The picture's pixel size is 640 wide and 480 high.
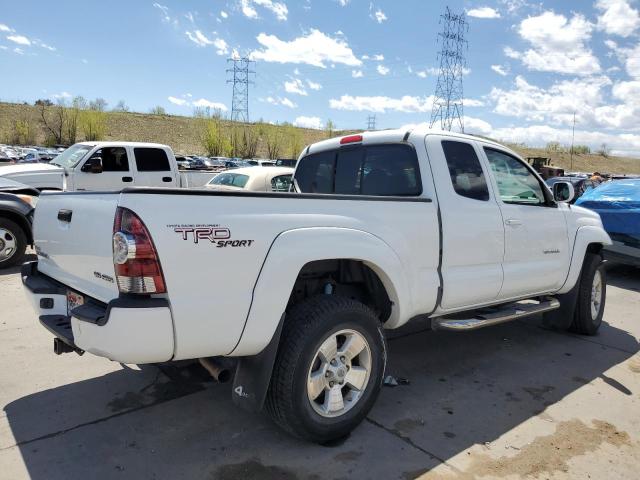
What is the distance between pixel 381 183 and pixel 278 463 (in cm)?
219

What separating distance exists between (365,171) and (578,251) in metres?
2.57

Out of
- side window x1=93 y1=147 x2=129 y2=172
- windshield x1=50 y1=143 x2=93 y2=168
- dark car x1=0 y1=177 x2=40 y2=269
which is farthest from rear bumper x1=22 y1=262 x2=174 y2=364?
windshield x1=50 y1=143 x2=93 y2=168

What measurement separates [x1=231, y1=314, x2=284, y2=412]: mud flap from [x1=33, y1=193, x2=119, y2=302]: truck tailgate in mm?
845

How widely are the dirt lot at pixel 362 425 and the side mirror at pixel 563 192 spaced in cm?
156

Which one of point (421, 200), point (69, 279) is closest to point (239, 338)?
point (69, 279)

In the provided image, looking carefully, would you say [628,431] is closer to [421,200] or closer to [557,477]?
[557,477]

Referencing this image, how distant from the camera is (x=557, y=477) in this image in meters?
2.92

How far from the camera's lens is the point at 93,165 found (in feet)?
34.9

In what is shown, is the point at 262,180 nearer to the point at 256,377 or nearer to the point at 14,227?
the point at 14,227

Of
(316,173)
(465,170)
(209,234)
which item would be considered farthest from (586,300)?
(209,234)

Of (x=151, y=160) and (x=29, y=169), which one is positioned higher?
(x=151, y=160)

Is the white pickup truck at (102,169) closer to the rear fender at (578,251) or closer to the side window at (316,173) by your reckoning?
the side window at (316,173)

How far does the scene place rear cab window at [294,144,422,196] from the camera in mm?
3885

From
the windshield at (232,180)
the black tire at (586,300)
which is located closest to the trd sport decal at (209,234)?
the black tire at (586,300)
